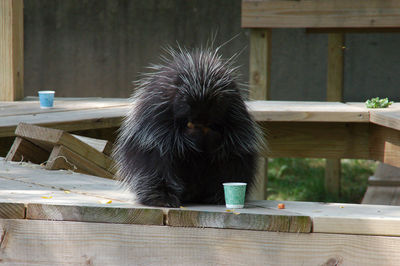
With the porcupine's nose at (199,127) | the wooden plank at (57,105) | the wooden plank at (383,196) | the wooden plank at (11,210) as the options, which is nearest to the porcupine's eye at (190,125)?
the porcupine's nose at (199,127)

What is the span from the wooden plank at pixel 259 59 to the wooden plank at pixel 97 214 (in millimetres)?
3490

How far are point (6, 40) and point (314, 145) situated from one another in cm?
255

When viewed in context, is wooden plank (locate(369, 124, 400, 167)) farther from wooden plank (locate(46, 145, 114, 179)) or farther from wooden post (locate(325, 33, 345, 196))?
wooden post (locate(325, 33, 345, 196))

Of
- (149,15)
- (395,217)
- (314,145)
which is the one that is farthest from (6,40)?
(149,15)

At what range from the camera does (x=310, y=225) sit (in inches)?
93.4

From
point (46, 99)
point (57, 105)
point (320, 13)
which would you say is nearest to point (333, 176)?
point (320, 13)

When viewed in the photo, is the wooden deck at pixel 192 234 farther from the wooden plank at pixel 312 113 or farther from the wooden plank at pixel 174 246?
the wooden plank at pixel 312 113

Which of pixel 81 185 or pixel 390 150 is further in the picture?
pixel 390 150

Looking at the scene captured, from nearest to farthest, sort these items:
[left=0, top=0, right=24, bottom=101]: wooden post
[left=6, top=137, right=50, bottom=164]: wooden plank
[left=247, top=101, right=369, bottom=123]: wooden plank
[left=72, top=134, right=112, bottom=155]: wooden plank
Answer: [left=6, top=137, right=50, bottom=164]: wooden plank → [left=72, top=134, right=112, bottom=155]: wooden plank → [left=247, top=101, right=369, bottom=123]: wooden plank → [left=0, top=0, right=24, bottom=101]: wooden post

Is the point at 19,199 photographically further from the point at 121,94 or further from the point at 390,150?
the point at 121,94

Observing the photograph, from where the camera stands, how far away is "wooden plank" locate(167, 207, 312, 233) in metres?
2.38

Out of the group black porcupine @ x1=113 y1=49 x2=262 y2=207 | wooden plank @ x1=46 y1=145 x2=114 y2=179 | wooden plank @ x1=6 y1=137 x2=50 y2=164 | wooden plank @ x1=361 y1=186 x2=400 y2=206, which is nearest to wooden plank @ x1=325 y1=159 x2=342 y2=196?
wooden plank @ x1=361 y1=186 x2=400 y2=206

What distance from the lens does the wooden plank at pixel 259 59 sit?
5828 mm

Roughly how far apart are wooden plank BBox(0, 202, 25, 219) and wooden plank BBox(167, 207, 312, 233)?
553 millimetres
